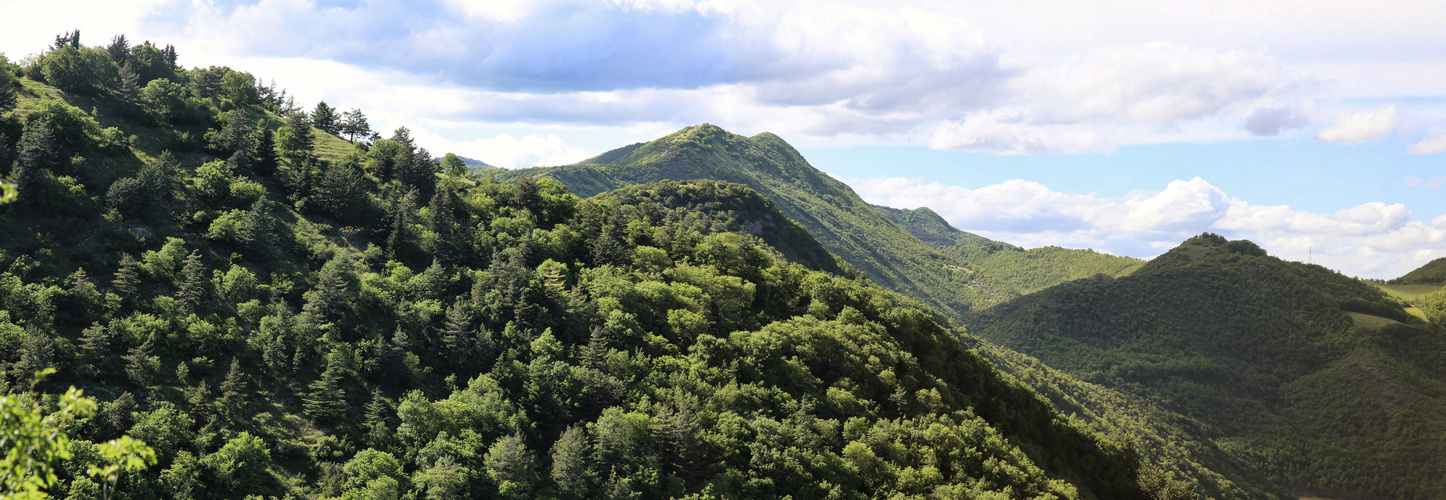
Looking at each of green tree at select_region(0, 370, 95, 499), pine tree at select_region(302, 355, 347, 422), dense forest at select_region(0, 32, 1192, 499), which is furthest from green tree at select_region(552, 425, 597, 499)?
green tree at select_region(0, 370, 95, 499)

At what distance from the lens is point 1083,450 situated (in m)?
118

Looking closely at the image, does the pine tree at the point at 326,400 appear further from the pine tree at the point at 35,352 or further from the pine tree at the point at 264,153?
the pine tree at the point at 264,153

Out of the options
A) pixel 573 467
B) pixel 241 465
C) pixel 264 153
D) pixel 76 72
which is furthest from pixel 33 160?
pixel 573 467

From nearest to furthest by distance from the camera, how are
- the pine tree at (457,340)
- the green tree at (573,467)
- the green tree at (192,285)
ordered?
the green tree at (573,467), the green tree at (192,285), the pine tree at (457,340)

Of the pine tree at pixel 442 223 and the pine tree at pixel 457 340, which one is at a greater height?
the pine tree at pixel 442 223

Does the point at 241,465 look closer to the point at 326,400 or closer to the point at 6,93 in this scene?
the point at 326,400

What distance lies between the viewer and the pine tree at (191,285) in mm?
83812

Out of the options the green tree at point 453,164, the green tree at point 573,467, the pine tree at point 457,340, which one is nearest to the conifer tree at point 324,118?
the green tree at point 453,164

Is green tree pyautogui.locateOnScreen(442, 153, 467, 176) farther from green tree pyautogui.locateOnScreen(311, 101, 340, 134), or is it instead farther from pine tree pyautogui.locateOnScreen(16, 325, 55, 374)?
pine tree pyautogui.locateOnScreen(16, 325, 55, 374)

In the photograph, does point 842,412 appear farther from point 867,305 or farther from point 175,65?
point 175,65

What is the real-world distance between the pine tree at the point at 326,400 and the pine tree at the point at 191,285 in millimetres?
19975

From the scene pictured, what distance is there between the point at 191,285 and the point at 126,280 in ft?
23.0

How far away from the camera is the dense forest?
72.4m

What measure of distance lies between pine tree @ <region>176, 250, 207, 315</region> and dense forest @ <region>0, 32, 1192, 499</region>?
378 millimetres
